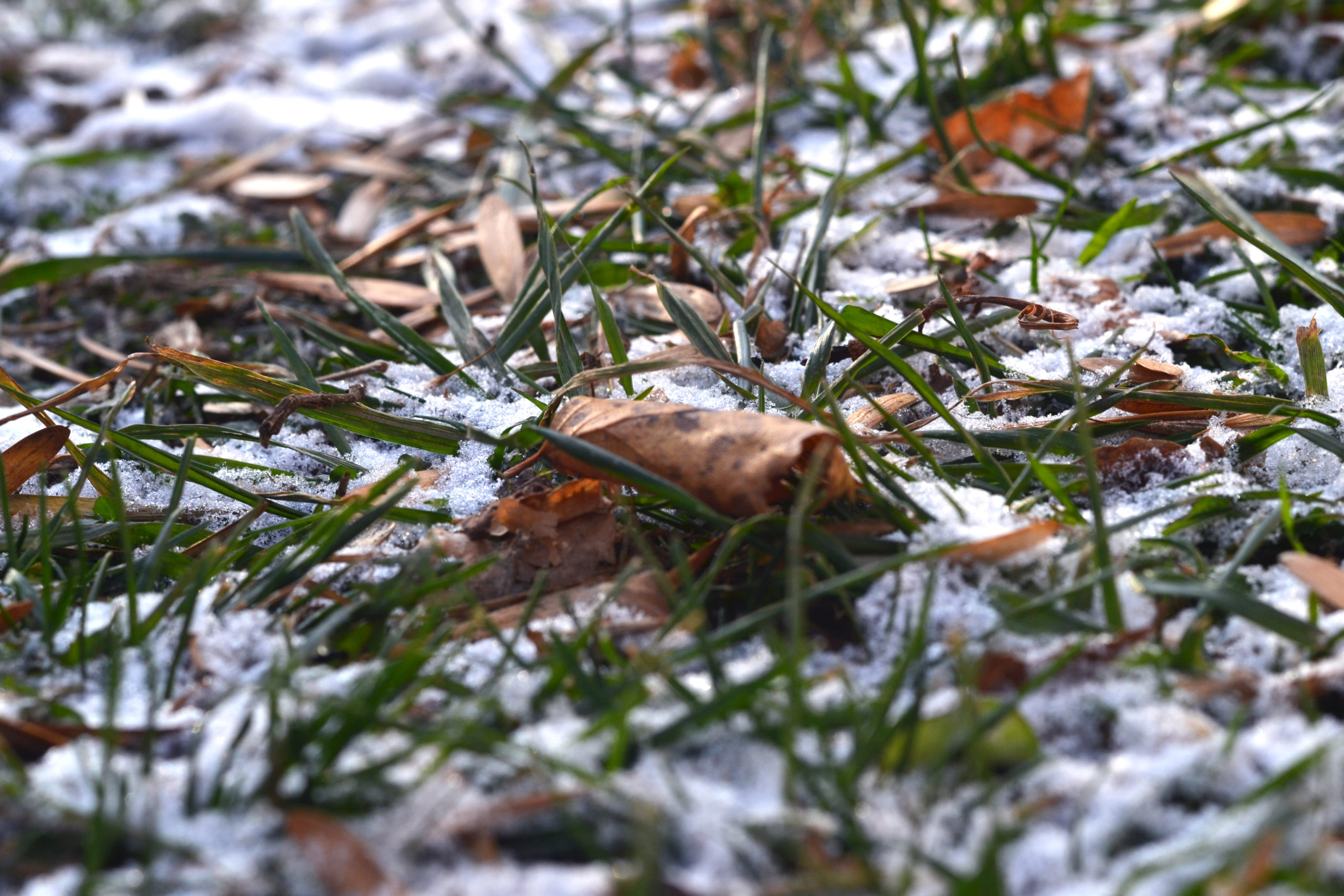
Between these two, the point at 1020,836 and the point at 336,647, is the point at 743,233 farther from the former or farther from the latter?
the point at 1020,836

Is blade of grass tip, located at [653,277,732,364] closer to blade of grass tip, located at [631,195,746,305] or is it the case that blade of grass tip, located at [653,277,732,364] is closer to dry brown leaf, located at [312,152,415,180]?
blade of grass tip, located at [631,195,746,305]

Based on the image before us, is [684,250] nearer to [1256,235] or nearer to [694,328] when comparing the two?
[694,328]

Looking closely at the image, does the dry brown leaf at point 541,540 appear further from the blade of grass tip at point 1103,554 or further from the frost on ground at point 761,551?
the blade of grass tip at point 1103,554

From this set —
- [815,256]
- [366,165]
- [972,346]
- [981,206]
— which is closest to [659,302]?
[815,256]

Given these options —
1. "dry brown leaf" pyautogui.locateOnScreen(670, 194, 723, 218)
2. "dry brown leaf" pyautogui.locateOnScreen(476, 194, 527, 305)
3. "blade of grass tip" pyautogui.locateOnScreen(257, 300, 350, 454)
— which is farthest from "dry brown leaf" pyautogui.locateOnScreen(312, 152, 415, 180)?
"blade of grass tip" pyautogui.locateOnScreen(257, 300, 350, 454)

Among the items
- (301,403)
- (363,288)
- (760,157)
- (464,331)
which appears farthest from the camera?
(363,288)

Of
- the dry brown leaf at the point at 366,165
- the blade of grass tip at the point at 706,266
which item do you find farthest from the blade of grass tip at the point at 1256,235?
the dry brown leaf at the point at 366,165
